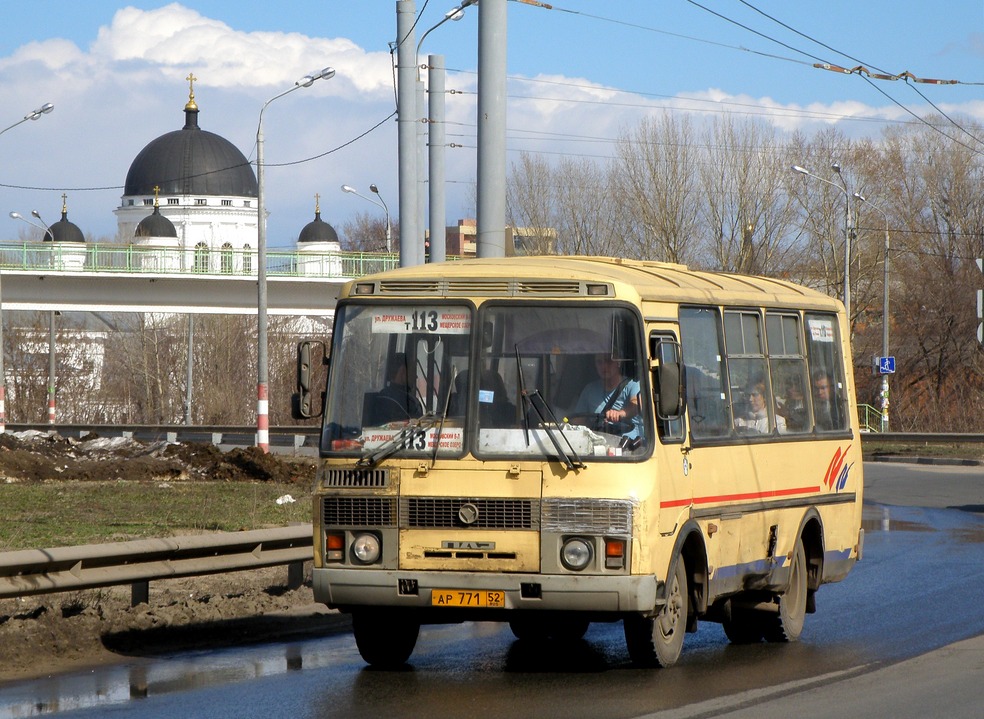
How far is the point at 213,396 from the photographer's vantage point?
75.1 meters

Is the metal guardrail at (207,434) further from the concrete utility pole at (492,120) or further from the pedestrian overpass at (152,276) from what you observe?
the concrete utility pole at (492,120)

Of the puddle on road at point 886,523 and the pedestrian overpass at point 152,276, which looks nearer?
the puddle on road at point 886,523

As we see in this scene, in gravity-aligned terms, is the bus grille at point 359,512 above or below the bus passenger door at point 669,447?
below

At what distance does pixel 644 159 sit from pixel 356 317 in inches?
1773

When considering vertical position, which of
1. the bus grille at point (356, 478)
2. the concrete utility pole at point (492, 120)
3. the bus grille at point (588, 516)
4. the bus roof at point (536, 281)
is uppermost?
the concrete utility pole at point (492, 120)

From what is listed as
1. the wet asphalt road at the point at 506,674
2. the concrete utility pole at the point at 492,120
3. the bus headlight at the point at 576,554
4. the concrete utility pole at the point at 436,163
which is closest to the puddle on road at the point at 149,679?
the wet asphalt road at the point at 506,674

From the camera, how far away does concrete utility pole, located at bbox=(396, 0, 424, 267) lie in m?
18.5

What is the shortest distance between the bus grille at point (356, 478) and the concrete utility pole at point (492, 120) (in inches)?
253

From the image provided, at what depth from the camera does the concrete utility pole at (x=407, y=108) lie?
1852 centimetres

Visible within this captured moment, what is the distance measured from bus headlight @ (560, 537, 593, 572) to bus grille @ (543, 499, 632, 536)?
7 cm

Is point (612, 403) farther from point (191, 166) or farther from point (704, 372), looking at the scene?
point (191, 166)

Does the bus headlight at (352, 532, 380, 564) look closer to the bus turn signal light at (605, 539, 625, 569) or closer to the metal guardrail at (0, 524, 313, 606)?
the bus turn signal light at (605, 539, 625, 569)

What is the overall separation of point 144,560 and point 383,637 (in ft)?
7.03

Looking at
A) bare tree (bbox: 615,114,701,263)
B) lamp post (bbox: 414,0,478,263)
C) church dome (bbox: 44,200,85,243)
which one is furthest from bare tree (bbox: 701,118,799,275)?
church dome (bbox: 44,200,85,243)
